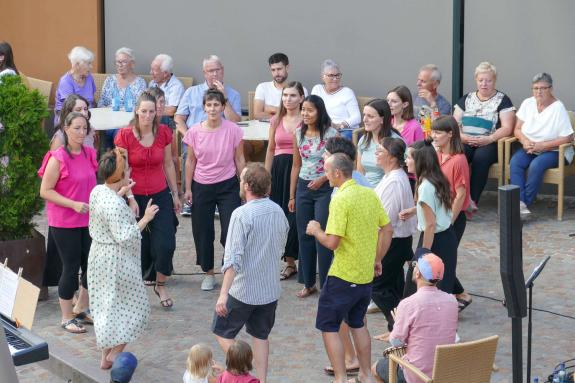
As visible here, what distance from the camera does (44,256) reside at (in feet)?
34.2

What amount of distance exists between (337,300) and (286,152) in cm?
295

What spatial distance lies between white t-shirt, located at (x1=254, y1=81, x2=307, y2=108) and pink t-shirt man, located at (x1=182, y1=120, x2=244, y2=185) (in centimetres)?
321

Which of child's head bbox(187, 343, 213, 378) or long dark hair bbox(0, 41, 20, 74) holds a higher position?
long dark hair bbox(0, 41, 20, 74)

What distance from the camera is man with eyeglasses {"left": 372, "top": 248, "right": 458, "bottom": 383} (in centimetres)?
720

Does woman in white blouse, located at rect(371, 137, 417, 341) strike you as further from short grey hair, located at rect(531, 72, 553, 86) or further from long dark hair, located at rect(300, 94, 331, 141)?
short grey hair, located at rect(531, 72, 553, 86)

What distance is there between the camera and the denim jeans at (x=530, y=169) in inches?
491

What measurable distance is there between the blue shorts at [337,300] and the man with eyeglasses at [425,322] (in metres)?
0.77

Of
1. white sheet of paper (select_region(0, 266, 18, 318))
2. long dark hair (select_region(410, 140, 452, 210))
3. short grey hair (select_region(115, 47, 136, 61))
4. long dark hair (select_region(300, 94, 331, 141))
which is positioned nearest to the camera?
white sheet of paper (select_region(0, 266, 18, 318))

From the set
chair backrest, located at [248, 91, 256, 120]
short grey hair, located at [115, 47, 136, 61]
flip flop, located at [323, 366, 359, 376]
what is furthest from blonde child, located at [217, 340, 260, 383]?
short grey hair, located at [115, 47, 136, 61]

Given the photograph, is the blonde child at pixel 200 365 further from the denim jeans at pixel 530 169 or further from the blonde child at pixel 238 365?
the denim jeans at pixel 530 169

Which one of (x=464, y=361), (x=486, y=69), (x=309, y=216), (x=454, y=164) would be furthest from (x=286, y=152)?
(x=464, y=361)

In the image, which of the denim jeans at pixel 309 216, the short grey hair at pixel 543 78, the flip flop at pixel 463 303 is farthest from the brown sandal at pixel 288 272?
the short grey hair at pixel 543 78

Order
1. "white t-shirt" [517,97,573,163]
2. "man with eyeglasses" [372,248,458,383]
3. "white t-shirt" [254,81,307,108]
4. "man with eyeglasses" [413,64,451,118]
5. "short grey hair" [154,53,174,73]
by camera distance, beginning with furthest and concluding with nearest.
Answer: "short grey hair" [154,53,174,73], "white t-shirt" [254,81,307,108], "man with eyeglasses" [413,64,451,118], "white t-shirt" [517,97,573,163], "man with eyeglasses" [372,248,458,383]

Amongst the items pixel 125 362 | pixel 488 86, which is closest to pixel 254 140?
pixel 488 86
